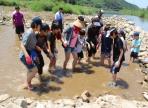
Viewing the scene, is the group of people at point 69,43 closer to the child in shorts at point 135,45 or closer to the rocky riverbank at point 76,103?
the child in shorts at point 135,45

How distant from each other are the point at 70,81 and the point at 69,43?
118cm

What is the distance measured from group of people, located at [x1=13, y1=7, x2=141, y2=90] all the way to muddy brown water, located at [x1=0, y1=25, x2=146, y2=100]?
1.11ft

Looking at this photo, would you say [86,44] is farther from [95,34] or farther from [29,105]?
[29,105]

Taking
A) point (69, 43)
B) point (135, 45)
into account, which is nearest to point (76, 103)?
point (69, 43)

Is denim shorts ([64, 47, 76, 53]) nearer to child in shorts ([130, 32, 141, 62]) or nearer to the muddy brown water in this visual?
the muddy brown water

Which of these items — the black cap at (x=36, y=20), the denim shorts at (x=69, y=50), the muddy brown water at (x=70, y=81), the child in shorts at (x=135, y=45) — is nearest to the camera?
the black cap at (x=36, y=20)

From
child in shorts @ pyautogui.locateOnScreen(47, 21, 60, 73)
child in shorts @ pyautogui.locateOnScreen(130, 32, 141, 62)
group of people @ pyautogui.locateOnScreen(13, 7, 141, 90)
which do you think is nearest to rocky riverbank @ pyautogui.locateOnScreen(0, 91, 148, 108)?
group of people @ pyautogui.locateOnScreen(13, 7, 141, 90)

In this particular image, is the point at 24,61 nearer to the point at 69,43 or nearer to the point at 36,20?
the point at 36,20

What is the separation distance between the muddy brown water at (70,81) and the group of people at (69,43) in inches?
13.3

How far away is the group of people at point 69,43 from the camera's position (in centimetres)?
801

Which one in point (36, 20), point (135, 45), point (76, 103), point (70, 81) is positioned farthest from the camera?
point (135, 45)

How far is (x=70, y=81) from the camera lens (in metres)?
9.64

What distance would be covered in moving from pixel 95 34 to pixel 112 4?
190 m

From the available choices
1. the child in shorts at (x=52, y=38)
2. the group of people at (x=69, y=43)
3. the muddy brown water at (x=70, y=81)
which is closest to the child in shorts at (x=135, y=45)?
the group of people at (x=69, y=43)
